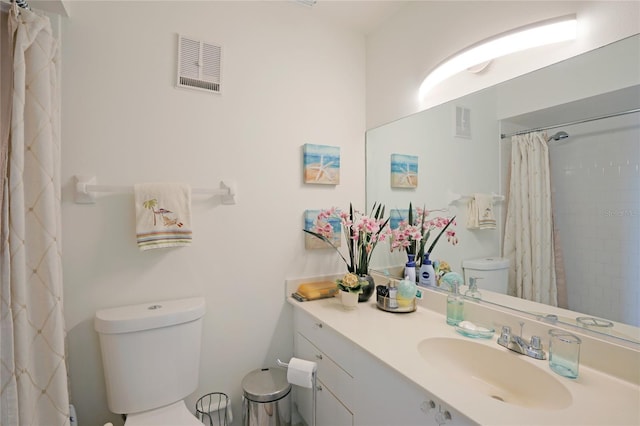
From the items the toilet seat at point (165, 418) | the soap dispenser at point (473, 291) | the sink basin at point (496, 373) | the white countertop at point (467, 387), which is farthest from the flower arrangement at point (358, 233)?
the toilet seat at point (165, 418)

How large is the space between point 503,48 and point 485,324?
112 cm

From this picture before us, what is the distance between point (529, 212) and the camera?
1178 millimetres

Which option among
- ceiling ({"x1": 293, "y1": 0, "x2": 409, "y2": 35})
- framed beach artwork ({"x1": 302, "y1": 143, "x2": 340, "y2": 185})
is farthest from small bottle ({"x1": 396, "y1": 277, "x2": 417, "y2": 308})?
ceiling ({"x1": 293, "y1": 0, "x2": 409, "y2": 35})

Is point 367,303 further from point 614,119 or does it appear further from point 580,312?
point 614,119

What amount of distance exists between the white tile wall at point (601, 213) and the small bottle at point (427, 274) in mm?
578

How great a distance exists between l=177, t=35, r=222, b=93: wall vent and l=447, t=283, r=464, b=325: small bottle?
150 centimetres

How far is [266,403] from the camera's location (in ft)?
4.39

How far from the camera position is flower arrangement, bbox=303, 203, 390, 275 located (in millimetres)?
1571

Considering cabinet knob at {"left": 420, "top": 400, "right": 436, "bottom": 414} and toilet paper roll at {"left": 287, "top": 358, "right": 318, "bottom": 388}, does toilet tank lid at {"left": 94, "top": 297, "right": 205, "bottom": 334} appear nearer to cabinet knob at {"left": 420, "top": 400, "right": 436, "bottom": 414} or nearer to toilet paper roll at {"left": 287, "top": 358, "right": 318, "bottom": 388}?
toilet paper roll at {"left": 287, "top": 358, "right": 318, "bottom": 388}

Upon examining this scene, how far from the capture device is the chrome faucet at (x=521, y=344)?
3.27 ft

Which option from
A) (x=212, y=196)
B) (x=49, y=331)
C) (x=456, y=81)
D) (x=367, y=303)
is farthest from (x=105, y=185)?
(x=456, y=81)

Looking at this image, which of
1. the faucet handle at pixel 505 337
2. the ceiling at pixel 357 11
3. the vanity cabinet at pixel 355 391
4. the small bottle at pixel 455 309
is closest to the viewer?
the vanity cabinet at pixel 355 391

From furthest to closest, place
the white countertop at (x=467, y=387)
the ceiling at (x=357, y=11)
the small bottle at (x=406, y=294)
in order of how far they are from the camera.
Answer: the ceiling at (x=357, y=11) → the small bottle at (x=406, y=294) → the white countertop at (x=467, y=387)

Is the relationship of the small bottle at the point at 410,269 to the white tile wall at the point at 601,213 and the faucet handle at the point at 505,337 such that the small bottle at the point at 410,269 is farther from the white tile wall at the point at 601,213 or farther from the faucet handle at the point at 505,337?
the white tile wall at the point at 601,213
